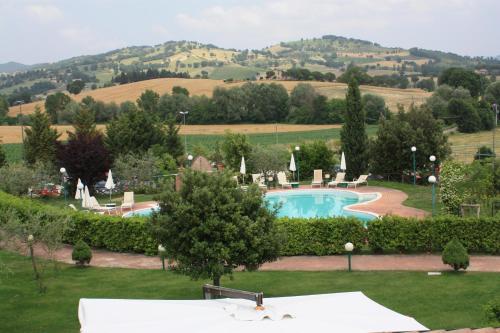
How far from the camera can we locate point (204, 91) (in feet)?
287

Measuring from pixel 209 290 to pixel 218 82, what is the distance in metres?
87.1

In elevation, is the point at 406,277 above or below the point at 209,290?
below

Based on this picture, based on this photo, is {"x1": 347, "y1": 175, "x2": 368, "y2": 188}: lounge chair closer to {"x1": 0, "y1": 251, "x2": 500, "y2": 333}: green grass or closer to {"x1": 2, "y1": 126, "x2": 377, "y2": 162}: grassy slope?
{"x1": 0, "y1": 251, "x2": 500, "y2": 333}: green grass

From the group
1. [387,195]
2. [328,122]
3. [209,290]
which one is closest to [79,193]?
[387,195]

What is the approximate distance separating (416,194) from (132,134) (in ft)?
55.5

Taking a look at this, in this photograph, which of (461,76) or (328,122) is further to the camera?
(461,76)

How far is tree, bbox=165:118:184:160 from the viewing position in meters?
39.4

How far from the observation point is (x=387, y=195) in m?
29.5

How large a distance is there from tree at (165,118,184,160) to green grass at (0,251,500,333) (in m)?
21.3

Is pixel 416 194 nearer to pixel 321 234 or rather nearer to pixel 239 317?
pixel 321 234

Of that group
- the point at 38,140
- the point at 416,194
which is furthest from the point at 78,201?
the point at 416,194

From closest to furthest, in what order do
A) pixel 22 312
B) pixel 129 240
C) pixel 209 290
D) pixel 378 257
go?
pixel 209 290, pixel 22 312, pixel 378 257, pixel 129 240

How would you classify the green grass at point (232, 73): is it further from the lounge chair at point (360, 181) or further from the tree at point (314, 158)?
the lounge chair at point (360, 181)

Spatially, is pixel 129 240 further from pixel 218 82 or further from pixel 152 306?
pixel 218 82
